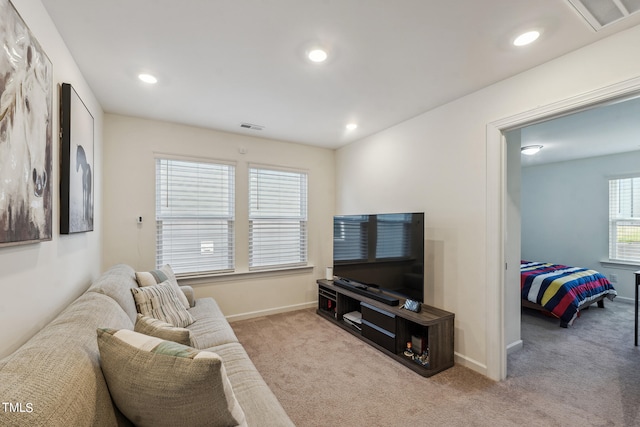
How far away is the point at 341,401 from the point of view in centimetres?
210

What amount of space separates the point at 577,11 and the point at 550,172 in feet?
17.7

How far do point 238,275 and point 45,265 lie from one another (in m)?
2.41

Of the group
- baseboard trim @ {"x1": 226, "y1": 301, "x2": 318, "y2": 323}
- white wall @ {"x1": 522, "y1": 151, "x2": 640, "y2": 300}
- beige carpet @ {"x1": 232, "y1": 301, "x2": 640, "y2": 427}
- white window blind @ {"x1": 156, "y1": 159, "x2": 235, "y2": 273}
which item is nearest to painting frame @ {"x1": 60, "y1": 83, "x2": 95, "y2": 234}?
white window blind @ {"x1": 156, "y1": 159, "x2": 235, "y2": 273}

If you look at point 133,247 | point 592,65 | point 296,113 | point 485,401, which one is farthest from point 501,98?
point 133,247

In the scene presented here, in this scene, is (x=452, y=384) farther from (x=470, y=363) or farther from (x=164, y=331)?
(x=164, y=331)

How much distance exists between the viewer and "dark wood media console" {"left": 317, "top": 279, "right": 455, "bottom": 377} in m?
2.47

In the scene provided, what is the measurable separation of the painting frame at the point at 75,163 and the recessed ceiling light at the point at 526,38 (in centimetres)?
290

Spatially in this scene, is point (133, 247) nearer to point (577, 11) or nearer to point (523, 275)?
point (577, 11)

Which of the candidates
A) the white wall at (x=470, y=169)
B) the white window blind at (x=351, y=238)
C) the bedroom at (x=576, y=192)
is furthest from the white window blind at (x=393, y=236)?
the bedroom at (x=576, y=192)

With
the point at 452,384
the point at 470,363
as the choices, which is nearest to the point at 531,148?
the point at 470,363

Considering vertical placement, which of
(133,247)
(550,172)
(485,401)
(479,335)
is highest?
(550,172)

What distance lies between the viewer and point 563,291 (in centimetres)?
366

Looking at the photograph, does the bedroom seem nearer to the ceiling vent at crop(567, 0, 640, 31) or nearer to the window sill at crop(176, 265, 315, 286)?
the ceiling vent at crop(567, 0, 640, 31)

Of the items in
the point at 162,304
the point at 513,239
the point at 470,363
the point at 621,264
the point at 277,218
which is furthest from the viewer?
the point at 621,264
